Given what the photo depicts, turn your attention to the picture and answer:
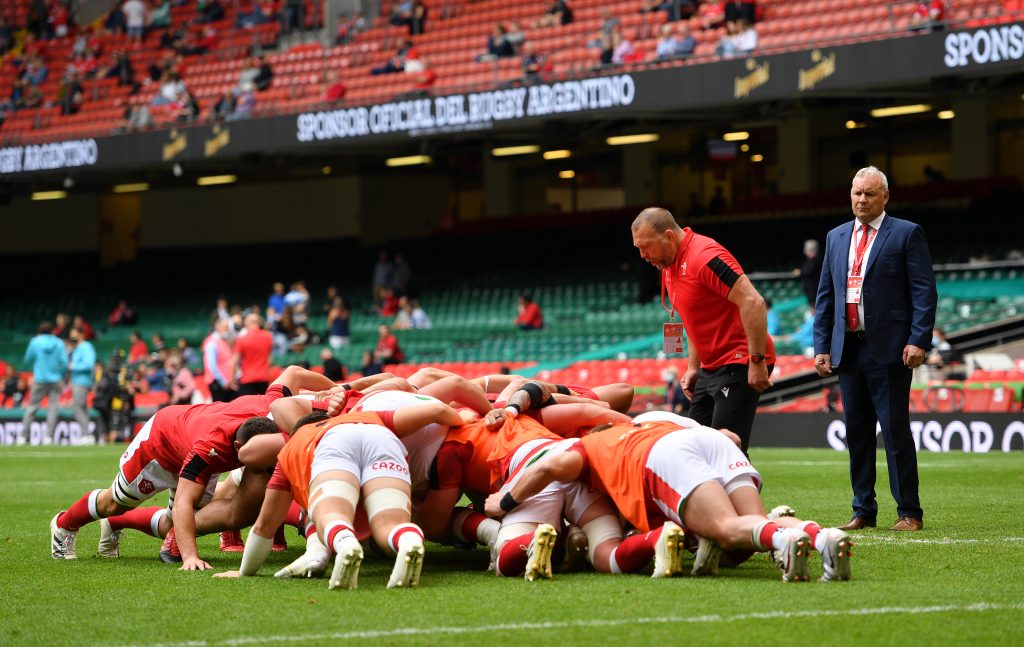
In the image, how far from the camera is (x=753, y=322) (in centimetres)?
813

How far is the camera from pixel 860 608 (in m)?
5.91

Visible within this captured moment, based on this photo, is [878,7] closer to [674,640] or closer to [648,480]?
[648,480]

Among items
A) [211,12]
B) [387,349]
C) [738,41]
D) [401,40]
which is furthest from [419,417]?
[211,12]

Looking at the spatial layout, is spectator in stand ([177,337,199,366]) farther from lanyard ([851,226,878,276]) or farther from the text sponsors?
lanyard ([851,226,878,276])

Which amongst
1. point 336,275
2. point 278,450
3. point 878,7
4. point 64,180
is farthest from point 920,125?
point 278,450

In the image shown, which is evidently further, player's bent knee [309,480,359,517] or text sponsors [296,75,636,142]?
text sponsors [296,75,636,142]

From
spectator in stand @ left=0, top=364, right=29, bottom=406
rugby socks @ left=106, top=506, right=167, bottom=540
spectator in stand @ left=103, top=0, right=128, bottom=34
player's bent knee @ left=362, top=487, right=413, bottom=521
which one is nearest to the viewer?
player's bent knee @ left=362, top=487, right=413, bottom=521

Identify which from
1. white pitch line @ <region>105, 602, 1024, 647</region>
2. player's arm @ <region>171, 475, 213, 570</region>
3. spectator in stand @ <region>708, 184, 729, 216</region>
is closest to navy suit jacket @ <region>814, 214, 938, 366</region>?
white pitch line @ <region>105, 602, 1024, 647</region>

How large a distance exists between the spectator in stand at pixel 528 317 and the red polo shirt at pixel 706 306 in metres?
19.1

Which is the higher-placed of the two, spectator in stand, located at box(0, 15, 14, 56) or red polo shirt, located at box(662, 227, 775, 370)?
spectator in stand, located at box(0, 15, 14, 56)

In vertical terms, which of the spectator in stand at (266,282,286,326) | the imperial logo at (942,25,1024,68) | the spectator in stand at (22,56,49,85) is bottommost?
the spectator in stand at (266,282,286,326)

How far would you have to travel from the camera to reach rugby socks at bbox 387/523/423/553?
6.75m

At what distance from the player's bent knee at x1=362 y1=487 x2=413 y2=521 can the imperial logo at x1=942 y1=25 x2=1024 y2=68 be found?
15531 millimetres

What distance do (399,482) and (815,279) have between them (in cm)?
1561
